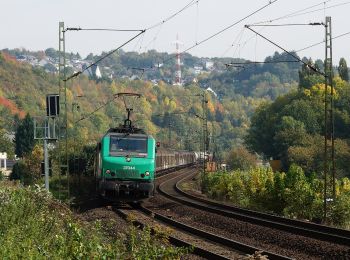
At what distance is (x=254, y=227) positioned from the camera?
22828 mm

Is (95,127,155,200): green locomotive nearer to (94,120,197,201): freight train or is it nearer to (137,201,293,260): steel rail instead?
(94,120,197,201): freight train

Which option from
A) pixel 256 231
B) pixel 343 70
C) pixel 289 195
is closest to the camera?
pixel 256 231

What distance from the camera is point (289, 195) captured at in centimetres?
3005

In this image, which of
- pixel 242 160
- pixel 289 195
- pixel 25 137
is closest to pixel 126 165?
pixel 289 195

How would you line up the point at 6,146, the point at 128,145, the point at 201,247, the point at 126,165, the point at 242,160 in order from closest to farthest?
the point at 201,247, the point at 126,165, the point at 128,145, the point at 242,160, the point at 6,146

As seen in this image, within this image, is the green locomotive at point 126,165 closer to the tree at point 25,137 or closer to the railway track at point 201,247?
the railway track at point 201,247

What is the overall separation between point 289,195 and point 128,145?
21.8ft

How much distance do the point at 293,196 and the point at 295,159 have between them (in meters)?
65.7

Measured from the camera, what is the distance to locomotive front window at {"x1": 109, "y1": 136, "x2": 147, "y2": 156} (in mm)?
29531

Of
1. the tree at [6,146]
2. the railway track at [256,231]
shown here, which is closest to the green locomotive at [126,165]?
the railway track at [256,231]

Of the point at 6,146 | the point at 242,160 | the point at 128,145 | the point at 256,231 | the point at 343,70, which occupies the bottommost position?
the point at 242,160

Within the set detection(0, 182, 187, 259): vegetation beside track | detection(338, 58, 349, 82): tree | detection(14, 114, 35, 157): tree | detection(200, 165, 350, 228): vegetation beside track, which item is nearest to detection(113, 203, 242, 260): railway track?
detection(0, 182, 187, 259): vegetation beside track

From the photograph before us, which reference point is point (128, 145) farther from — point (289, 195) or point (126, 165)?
point (289, 195)

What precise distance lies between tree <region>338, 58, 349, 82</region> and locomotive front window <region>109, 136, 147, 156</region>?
106m
